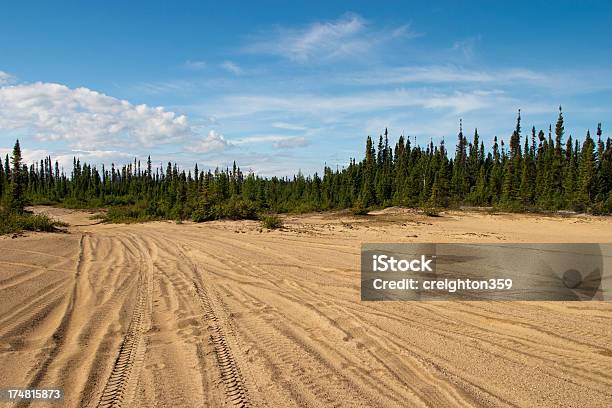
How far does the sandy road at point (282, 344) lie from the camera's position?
Result: 4.18 metres

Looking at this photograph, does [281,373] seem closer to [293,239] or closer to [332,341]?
[332,341]

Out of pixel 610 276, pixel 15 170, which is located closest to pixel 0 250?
pixel 610 276

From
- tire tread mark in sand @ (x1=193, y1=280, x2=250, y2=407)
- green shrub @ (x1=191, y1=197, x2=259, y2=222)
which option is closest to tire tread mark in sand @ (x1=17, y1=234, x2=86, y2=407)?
tire tread mark in sand @ (x1=193, y1=280, x2=250, y2=407)

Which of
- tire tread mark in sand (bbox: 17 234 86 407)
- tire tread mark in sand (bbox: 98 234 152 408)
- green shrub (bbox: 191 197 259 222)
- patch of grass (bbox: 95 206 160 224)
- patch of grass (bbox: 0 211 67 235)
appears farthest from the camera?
patch of grass (bbox: 95 206 160 224)

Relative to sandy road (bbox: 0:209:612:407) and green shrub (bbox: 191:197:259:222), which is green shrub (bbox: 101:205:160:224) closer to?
green shrub (bbox: 191:197:259:222)

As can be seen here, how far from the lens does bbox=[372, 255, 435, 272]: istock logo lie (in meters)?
11.0

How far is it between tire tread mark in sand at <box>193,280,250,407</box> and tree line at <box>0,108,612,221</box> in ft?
75.8

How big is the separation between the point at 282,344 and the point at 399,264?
6.66 metres

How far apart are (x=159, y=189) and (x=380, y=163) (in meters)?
51.9
